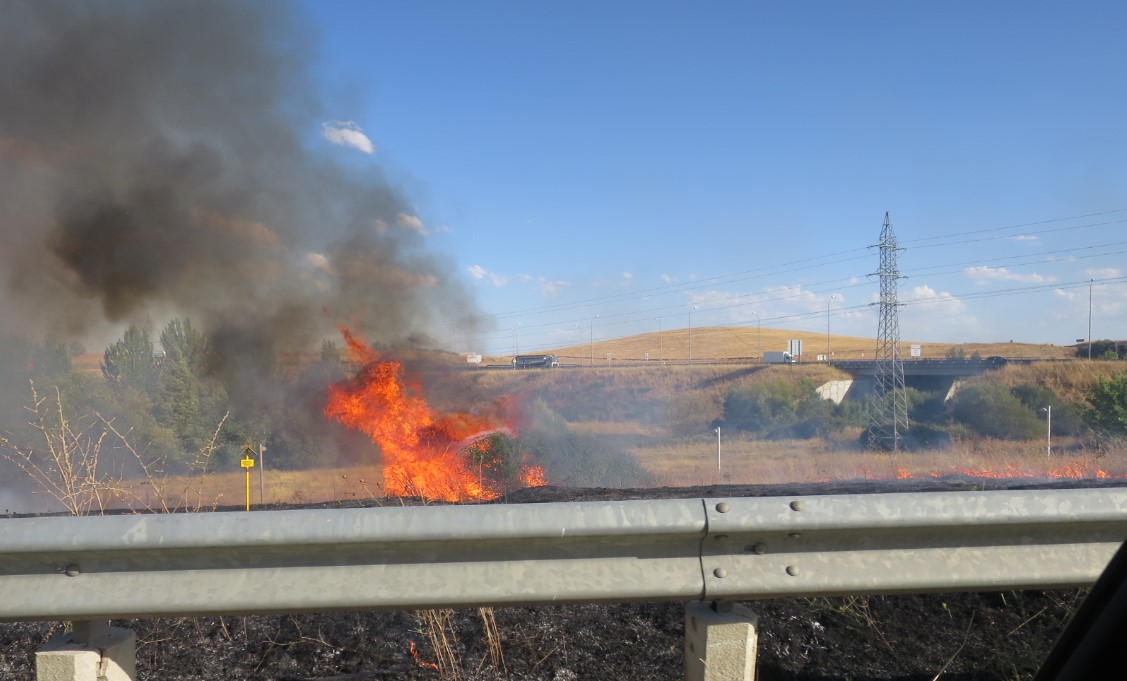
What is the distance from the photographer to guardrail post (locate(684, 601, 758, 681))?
253 centimetres

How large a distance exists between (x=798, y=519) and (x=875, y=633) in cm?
153

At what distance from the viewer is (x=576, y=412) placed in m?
51.7

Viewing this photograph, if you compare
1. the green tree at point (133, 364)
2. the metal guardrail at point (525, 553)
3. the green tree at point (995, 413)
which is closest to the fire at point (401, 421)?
the green tree at point (133, 364)

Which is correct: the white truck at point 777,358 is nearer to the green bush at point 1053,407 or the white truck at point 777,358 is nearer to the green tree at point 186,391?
the green bush at point 1053,407

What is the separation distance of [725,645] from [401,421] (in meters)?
23.7

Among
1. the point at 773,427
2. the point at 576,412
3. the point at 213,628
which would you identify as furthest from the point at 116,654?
the point at 576,412

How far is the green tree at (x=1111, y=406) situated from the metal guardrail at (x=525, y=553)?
3065 centimetres

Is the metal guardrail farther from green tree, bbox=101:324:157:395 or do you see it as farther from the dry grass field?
green tree, bbox=101:324:157:395

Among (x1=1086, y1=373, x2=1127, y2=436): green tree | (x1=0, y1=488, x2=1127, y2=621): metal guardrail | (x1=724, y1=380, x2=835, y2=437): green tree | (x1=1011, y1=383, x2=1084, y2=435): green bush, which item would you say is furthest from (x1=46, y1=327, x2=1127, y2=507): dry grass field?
(x1=0, y1=488, x2=1127, y2=621): metal guardrail

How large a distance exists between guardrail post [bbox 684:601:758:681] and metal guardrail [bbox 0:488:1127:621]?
99 millimetres

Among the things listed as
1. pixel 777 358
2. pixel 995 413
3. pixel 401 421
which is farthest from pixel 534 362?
pixel 401 421

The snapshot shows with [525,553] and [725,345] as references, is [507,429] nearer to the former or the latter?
[525,553]

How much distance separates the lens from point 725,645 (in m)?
2.54

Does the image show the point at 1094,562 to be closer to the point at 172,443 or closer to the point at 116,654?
the point at 116,654
